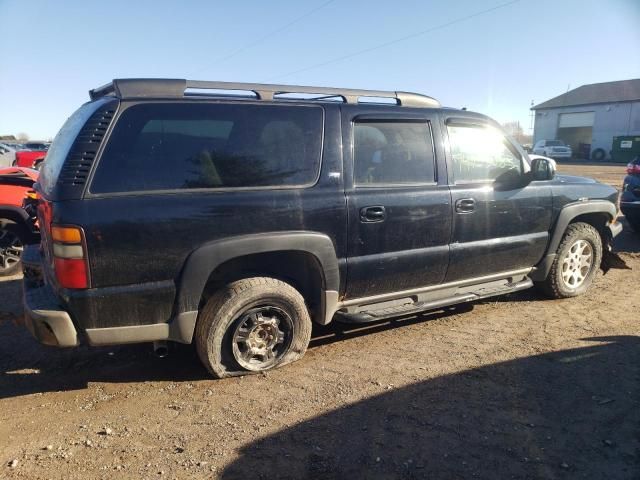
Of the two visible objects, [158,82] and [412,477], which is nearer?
[412,477]

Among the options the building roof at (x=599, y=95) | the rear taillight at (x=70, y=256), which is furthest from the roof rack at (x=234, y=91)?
the building roof at (x=599, y=95)

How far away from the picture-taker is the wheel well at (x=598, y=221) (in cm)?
504

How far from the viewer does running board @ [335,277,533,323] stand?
3.72m

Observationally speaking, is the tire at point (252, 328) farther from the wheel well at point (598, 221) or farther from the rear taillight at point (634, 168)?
the rear taillight at point (634, 168)

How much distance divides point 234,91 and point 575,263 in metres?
3.94

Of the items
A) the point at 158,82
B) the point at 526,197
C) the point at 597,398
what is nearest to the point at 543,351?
the point at 597,398

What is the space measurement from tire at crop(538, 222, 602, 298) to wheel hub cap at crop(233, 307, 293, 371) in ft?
9.74

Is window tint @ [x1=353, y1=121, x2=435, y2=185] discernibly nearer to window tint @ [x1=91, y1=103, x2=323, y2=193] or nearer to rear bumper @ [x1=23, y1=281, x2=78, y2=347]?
window tint @ [x1=91, y1=103, x2=323, y2=193]

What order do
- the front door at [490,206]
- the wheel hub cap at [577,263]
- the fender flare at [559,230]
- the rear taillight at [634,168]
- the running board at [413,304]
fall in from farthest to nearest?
1. the rear taillight at [634,168]
2. the wheel hub cap at [577,263]
3. the fender flare at [559,230]
4. the front door at [490,206]
5. the running board at [413,304]

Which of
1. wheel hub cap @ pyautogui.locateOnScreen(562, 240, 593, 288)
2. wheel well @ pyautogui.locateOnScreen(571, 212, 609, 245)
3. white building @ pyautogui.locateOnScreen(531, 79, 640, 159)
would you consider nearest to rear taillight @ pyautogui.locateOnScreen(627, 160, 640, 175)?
wheel well @ pyautogui.locateOnScreen(571, 212, 609, 245)

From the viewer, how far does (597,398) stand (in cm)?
312

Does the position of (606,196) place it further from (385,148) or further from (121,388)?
(121,388)

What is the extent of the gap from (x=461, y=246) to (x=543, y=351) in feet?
3.46

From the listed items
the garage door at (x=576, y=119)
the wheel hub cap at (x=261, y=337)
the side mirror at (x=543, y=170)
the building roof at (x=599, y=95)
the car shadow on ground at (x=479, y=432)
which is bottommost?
the car shadow on ground at (x=479, y=432)
